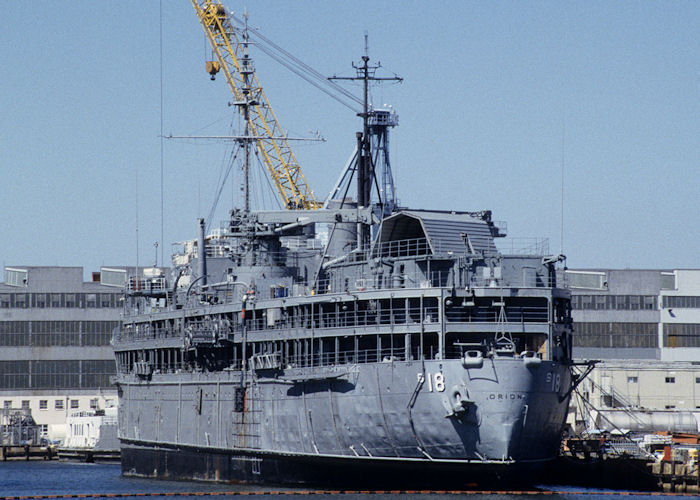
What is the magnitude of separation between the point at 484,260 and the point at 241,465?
18.7 m

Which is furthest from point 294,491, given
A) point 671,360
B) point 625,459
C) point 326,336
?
point 671,360

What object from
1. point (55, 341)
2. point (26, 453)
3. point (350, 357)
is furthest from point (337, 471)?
point (55, 341)

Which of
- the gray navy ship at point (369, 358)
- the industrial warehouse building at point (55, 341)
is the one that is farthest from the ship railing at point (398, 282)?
the industrial warehouse building at point (55, 341)

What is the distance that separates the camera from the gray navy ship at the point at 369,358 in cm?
5891

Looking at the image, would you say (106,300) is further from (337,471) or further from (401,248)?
(337,471)

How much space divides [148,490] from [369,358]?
632 inches

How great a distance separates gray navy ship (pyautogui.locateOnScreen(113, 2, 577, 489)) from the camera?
193 ft

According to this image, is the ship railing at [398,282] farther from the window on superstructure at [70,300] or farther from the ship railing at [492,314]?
the window on superstructure at [70,300]

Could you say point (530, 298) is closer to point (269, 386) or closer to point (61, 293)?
point (269, 386)

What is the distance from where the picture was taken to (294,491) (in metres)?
63.9

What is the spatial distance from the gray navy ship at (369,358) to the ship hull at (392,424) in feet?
0.27

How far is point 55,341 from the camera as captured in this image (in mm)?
115750

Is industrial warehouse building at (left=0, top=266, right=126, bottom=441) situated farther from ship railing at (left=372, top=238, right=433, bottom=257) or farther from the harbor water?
ship railing at (left=372, top=238, right=433, bottom=257)

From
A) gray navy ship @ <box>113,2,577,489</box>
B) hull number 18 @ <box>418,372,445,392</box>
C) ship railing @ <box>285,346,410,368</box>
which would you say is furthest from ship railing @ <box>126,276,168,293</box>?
hull number 18 @ <box>418,372,445,392</box>
